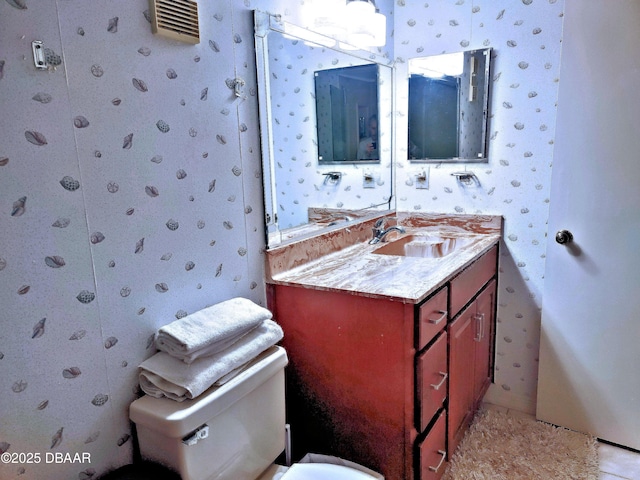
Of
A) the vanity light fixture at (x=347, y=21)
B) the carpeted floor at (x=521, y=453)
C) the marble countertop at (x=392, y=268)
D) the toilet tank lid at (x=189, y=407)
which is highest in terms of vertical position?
the vanity light fixture at (x=347, y=21)

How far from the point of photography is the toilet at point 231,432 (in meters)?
1.02

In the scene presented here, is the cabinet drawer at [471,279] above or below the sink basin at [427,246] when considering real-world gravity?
below

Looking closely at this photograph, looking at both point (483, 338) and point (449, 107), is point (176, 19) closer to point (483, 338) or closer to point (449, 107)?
point (449, 107)

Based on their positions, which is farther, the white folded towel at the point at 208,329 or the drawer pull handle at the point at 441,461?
the drawer pull handle at the point at 441,461

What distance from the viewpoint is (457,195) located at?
86.0 inches

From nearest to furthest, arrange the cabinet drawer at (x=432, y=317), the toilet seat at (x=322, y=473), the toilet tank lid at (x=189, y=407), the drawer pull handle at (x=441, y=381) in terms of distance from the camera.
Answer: the toilet tank lid at (x=189, y=407), the toilet seat at (x=322, y=473), the cabinet drawer at (x=432, y=317), the drawer pull handle at (x=441, y=381)

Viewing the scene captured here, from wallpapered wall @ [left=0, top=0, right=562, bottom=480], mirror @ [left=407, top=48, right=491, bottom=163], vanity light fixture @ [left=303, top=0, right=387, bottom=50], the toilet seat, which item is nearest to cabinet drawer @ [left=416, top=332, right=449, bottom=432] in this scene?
the toilet seat

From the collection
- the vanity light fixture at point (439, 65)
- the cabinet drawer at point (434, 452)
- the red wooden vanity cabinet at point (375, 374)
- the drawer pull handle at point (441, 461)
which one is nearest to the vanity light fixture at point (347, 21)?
the vanity light fixture at point (439, 65)

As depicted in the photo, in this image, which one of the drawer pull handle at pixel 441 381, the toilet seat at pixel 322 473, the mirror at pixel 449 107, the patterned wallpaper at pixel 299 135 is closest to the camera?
the toilet seat at pixel 322 473

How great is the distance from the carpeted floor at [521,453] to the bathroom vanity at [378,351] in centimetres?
13

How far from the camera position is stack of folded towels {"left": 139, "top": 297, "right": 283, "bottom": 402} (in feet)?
3.49

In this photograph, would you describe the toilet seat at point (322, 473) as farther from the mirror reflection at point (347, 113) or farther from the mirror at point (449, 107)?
the mirror at point (449, 107)

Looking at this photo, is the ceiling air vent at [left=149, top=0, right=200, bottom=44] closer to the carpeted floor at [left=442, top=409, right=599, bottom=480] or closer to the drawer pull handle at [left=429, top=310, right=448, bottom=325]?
the drawer pull handle at [left=429, top=310, right=448, bottom=325]

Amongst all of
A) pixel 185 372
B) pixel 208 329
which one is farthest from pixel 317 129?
pixel 185 372
